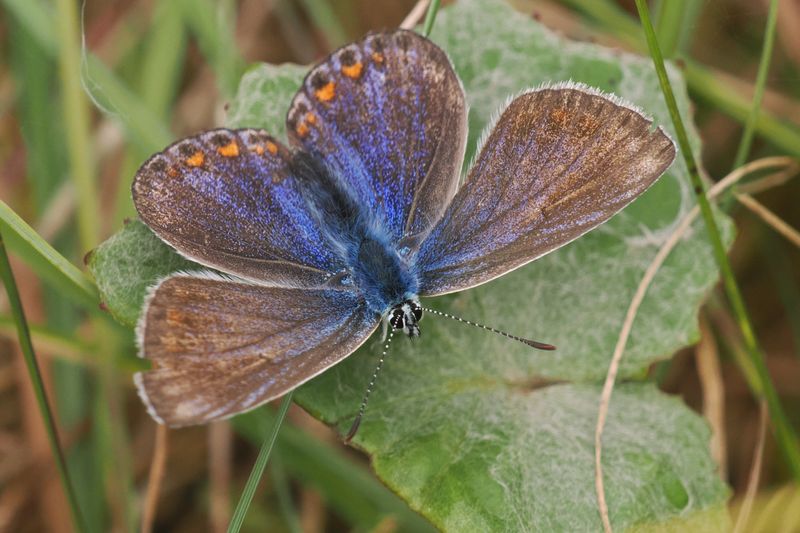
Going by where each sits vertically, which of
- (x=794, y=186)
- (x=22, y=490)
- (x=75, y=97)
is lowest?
(x=22, y=490)

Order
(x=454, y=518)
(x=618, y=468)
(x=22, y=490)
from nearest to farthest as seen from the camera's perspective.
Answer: (x=454, y=518)
(x=618, y=468)
(x=22, y=490)

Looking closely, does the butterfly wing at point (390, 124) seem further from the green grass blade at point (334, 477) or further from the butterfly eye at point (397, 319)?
the green grass blade at point (334, 477)

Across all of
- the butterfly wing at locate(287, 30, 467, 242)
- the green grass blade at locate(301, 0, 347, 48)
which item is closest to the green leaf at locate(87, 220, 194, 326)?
the butterfly wing at locate(287, 30, 467, 242)

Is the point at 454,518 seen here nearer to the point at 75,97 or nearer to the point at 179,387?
the point at 179,387

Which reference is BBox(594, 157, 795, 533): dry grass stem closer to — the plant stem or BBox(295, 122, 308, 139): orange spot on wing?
the plant stem

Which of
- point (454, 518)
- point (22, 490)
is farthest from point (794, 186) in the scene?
point (22, 490)

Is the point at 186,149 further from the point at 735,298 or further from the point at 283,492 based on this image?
the point at 735,298

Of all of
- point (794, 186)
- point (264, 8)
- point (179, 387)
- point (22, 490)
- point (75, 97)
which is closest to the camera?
point (179, 387)
